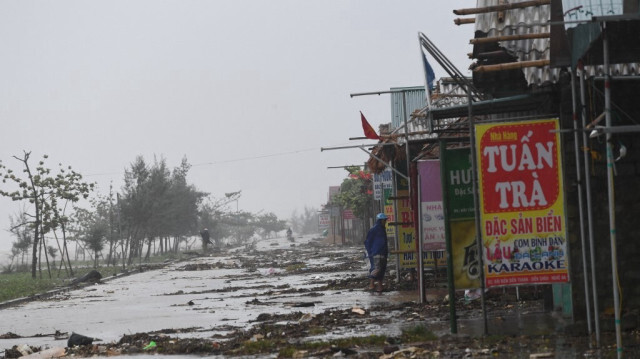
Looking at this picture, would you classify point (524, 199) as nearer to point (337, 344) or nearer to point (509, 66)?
point (509, 66)

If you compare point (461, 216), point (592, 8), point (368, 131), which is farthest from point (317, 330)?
point (368, 131)

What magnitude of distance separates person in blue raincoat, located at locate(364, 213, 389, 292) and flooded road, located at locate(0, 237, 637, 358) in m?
0.41

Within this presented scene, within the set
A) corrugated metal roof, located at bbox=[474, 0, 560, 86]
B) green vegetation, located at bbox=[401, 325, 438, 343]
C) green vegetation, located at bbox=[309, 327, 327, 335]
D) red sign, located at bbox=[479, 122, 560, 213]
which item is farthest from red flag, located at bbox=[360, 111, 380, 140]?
red sign, located at bbox=[479, 122, 560, 213]

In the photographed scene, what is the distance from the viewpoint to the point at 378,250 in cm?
2023

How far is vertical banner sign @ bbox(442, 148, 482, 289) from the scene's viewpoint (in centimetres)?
1138

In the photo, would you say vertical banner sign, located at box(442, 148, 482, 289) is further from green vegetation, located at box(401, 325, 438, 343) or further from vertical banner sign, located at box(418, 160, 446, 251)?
vertical banner sign, located at box(418, 160, 446, 251)

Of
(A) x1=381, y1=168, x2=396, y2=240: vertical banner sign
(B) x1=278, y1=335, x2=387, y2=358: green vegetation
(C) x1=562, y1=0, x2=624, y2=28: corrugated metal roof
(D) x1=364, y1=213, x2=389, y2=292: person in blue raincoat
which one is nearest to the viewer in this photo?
(C) x1=562, y1=0, x2=624, y2=28: corrugated metal roof

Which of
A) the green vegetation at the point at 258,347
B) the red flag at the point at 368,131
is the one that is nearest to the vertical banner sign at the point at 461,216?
the green vegetation at the point at 258,347

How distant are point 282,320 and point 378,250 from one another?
18.9 ft

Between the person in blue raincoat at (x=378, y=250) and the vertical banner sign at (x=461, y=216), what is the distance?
8665mm

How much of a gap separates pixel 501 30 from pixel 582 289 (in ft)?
11.4

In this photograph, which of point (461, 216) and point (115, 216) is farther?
point (115, 216)

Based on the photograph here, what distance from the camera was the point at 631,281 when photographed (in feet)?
36.3

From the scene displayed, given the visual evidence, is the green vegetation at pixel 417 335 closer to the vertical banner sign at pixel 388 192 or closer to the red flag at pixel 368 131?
the red flag at pixel 368 131
